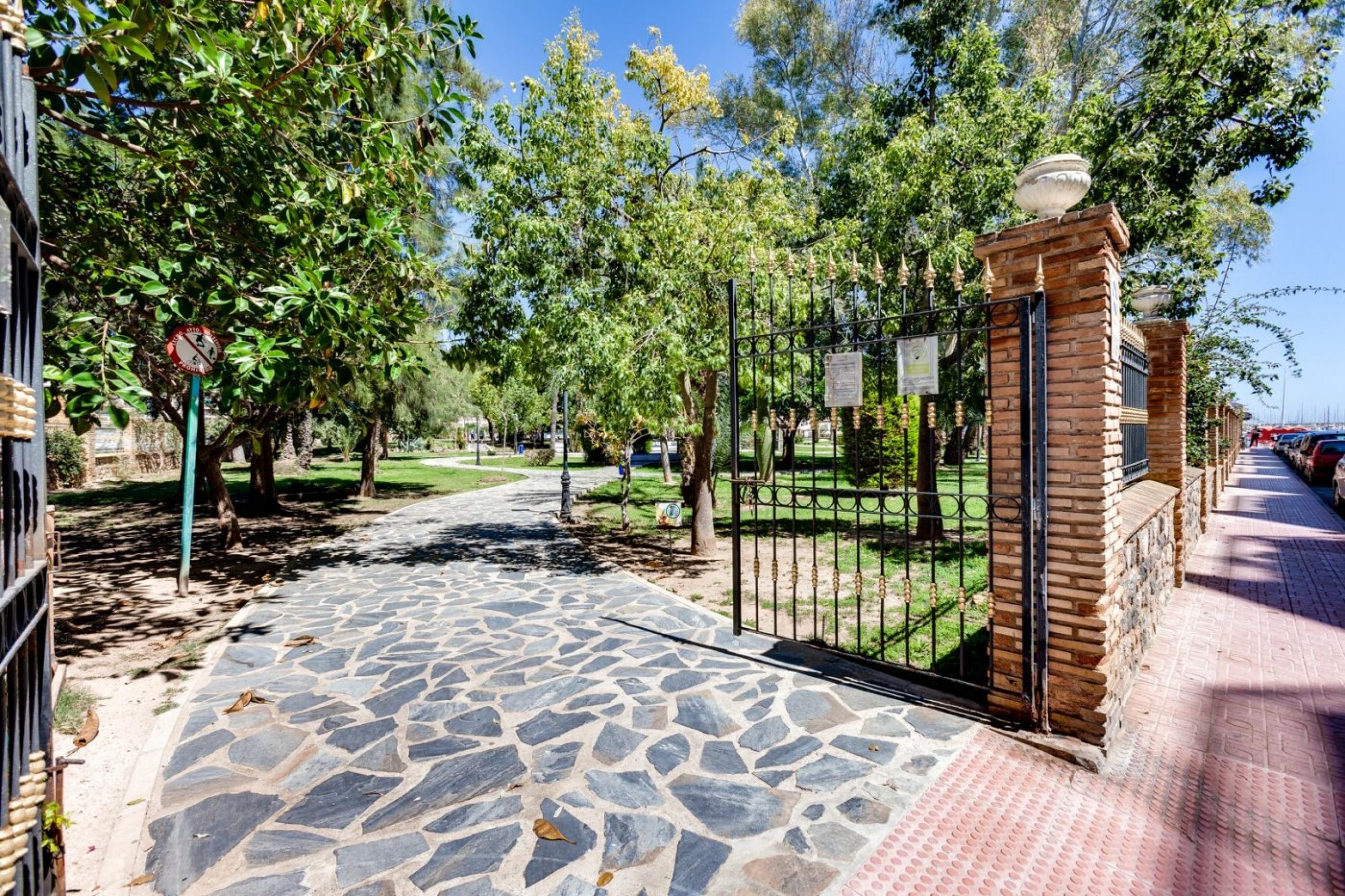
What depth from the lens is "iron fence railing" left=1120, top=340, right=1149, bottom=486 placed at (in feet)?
17.3

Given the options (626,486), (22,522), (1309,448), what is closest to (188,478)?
(22,522)

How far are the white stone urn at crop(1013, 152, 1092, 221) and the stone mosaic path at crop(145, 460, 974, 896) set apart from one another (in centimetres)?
331

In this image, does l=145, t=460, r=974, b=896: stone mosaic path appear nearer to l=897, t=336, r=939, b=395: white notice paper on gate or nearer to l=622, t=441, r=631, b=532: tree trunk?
l=897, t=336, r=939, b=395: white notice paper on gate

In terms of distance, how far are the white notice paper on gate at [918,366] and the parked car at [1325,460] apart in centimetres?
2473

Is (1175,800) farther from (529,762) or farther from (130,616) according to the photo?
(130,616)

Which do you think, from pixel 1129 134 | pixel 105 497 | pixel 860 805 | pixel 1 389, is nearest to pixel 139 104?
pixel 1 389

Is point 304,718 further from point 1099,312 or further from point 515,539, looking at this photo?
point 515,539

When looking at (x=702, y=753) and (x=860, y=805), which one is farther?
(x=702, y=753)

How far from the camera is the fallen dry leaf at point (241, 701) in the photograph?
4.27 meters

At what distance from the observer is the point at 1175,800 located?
3.08 m

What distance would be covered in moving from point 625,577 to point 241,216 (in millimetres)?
5815

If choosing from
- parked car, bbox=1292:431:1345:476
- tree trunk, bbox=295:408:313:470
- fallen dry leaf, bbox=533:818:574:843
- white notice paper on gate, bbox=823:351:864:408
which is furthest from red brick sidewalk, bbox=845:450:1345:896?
tree trunk, bbox=295:408:313:470

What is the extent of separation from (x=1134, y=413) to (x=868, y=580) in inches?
142

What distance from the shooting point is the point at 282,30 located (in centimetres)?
396
